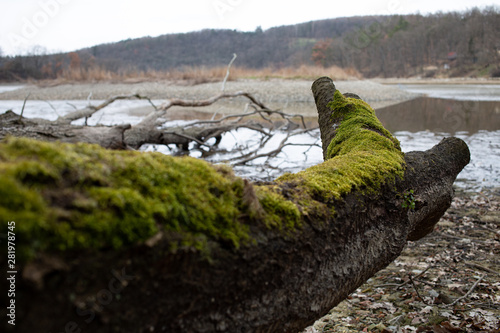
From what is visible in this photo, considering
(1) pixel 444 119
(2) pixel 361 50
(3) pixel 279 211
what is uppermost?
(2) pixel 361 50

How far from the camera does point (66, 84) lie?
36.0 m

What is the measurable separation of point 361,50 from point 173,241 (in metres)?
78.2

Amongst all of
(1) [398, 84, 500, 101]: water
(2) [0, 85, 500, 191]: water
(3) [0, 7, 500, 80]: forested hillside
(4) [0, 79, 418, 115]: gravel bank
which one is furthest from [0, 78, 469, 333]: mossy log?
(3) [0, 7, 500, 80]: forested hillside

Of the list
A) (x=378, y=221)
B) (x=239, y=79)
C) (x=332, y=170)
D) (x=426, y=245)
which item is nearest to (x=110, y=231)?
(x=332, y=170)

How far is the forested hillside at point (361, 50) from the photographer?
223 ft

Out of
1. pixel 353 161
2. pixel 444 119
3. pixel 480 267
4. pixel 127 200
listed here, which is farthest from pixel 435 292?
pixel 444 119

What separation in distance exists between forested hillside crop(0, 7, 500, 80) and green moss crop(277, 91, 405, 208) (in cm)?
5866

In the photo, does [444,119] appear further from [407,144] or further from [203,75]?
[203,75]

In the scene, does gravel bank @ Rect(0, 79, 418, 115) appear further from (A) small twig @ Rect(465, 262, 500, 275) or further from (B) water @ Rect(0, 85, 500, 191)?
(A) small twig @ Rect(465, 262, 500, 275)

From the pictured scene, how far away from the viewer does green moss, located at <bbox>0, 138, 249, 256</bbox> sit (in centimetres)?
86

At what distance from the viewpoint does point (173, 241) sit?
1.09 m

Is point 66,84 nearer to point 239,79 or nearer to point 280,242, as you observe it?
point 239,79

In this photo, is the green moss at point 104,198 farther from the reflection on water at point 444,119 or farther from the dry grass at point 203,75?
the dry grass at point 203,75

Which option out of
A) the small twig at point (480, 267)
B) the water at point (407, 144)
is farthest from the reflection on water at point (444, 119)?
the small twig at point (480, 267)
